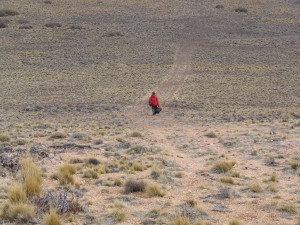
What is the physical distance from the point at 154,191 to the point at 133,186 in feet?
1.76

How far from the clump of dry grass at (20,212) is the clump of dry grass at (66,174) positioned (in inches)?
105

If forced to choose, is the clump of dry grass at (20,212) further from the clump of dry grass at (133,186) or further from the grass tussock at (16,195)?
the clump of dry grass at (133,186)

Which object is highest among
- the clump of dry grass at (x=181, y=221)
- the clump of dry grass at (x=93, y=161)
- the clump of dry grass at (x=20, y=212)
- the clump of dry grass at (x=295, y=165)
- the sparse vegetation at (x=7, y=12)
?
the sparse vegetation at (x=7, y=12)

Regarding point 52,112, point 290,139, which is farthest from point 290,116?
point 52,112

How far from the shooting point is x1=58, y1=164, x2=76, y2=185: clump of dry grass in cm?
1185

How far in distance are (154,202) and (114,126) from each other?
14229 millimetres

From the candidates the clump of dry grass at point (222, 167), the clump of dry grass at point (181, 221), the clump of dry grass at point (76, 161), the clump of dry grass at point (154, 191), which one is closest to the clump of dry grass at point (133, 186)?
the clump of dry grass at point (154, 191)

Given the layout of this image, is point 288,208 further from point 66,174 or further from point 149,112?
point 149,112

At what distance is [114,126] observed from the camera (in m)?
24.7

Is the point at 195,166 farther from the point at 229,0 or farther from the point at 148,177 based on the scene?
the point at 229,0

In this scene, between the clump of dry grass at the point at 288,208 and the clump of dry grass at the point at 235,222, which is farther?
the clump of dry grass at the point at 288,208

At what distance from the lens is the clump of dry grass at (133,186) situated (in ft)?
37.6

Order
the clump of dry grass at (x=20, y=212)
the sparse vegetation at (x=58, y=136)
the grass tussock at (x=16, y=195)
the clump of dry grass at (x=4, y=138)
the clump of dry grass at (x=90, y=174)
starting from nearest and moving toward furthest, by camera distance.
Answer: the clump of dry grass at (x=20, y=212) < the grass tussock at (x=16, y=195) < the clump of dry grass at (x=90, y=174) < the clump of dry grass at (x=4, y=138) < the sparse vegetation at (x=58, y=136)

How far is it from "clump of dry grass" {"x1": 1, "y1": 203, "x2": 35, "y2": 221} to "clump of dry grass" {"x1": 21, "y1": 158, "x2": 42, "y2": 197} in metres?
1.09
